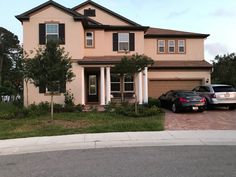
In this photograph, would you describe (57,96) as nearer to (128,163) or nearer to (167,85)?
(167,85)

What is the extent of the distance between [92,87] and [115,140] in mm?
16965

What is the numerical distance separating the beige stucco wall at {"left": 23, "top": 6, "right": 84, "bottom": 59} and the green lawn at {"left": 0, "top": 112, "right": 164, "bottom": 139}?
270 inches

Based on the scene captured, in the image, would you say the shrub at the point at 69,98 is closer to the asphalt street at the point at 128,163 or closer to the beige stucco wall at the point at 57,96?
the beige stucco wall at the point at 57,96

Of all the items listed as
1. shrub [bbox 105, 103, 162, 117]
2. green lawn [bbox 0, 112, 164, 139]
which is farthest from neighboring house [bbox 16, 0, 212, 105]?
green lawn [bbox 0, 112, 164, 139]

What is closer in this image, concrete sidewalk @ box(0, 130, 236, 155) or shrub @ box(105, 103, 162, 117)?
concrete sidewalk @ box(0, 130, 236, 155)

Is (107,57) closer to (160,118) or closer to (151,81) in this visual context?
(151,81)

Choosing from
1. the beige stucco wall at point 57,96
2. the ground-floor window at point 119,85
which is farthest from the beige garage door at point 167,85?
the beige stucco wall at point 57,96

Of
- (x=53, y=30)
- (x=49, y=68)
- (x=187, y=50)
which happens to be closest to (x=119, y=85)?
(x=187, y=50)

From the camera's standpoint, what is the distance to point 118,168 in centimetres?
815

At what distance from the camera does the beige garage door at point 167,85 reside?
1168 inches

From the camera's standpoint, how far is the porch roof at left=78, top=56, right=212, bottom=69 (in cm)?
2484

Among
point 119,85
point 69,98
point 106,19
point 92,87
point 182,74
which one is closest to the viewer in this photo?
point 69,98

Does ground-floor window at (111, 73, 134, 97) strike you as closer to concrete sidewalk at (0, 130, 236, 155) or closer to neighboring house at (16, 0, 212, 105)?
neighboring house at (16, 0, 212, 105)

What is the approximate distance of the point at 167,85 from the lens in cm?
2981
